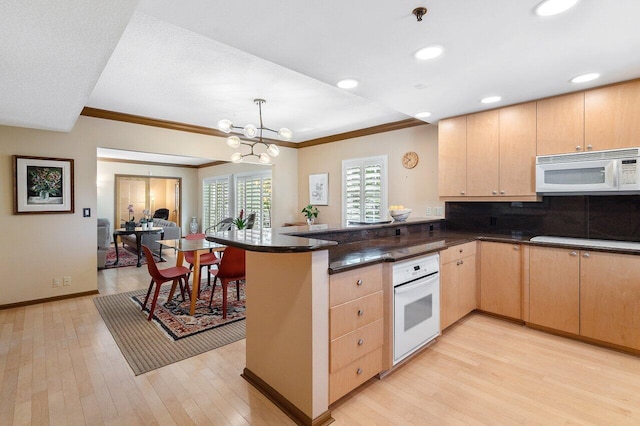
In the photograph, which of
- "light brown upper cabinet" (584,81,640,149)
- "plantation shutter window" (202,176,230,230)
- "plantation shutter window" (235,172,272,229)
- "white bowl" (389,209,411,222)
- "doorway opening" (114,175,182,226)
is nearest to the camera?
"light brown upper cabinet" (584,81,640,149)

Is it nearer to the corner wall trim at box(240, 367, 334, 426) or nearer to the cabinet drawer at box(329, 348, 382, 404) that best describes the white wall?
the cabinet drawer at box(329, 348, 382, 404)

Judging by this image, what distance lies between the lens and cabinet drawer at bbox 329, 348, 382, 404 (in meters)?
1.85

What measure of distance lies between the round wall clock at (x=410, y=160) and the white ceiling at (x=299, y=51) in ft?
3.15

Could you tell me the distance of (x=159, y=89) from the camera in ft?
11.0

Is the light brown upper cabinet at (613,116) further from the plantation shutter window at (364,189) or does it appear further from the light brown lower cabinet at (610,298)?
the plantation shutter window at (364,189)

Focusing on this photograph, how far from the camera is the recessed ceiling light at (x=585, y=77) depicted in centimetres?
247

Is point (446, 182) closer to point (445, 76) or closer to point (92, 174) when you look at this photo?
point (445, 76)

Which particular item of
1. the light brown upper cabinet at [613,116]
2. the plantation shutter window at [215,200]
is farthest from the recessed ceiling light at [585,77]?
the plantation shutter window at [215,200]

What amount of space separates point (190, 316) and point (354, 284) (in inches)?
92.4

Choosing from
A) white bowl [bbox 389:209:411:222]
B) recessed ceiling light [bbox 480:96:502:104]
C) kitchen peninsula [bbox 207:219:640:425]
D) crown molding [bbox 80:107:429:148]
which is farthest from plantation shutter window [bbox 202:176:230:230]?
recessed ceiling light [bbox 480:96:502:104]

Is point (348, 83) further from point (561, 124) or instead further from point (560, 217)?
point (560, 217)

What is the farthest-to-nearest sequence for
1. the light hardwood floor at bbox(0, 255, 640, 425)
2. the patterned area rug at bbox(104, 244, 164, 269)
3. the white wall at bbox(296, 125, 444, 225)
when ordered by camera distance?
the patterned area rug at bbox(104, 244, 164, 269) < the white wall at bbox(296, 125, 444, 225) < the light hardwood floor at bbox(0, 255, 640, 425)

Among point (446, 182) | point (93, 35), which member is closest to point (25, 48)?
point (93, 35)

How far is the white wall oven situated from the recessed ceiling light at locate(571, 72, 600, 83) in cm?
191
